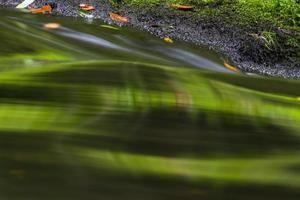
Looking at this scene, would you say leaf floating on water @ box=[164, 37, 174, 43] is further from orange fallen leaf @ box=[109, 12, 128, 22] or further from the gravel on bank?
orange fallen leaf @ box=[109, 12, 128, 22]

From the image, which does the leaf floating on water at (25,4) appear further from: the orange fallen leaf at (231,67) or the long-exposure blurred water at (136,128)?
the orange fallen leaf at (231,67)

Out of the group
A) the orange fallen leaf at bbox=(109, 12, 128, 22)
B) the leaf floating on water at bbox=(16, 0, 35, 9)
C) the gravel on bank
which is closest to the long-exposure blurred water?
the gravel on bank

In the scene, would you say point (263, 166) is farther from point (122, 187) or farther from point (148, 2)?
point (148, 2)

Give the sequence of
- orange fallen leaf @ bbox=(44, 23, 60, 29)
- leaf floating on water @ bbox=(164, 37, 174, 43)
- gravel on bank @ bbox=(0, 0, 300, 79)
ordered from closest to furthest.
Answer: gravel on bank @ bbox=(0, 0, 300, 79)
orange fallen leaf @ bbox=(44, 23, 60, 29)
leaf floating on water @ bbox=(164, 37, 174, 43)

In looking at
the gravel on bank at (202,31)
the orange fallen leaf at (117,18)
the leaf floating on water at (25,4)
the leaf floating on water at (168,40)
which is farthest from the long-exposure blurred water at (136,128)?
the leaf floating on water at (25,4)

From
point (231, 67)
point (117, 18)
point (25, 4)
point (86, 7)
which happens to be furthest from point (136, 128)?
point (25, 4)

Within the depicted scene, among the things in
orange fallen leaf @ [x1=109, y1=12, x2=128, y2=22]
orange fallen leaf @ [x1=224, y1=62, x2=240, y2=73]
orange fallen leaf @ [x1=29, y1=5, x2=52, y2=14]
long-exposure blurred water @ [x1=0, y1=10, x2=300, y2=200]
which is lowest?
orange fallen leaf @ [x1=224, y1=62, x2=240, y2=73]

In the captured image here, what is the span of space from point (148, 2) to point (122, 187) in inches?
195

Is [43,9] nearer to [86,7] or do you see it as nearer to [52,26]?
[86,7]

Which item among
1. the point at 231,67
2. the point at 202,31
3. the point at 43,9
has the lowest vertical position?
the point at 231,67

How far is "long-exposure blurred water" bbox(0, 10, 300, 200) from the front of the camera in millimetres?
2479

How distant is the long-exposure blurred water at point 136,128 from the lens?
2479 millimetres

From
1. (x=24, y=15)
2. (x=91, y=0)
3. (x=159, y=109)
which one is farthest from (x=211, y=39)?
(x=159, y=109)

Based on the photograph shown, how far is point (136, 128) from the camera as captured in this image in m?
3.19
